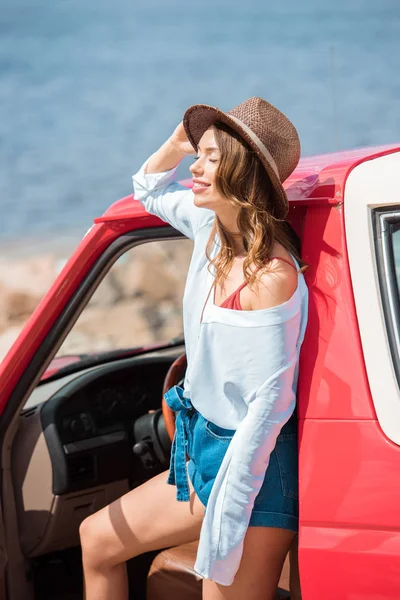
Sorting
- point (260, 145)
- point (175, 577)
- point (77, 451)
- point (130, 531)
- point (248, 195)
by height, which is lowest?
point (175, 577)

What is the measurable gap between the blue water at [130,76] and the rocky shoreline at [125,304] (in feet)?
9.78

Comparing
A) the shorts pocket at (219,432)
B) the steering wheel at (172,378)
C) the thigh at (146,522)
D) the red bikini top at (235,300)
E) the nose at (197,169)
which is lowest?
the thigh at (146,522)

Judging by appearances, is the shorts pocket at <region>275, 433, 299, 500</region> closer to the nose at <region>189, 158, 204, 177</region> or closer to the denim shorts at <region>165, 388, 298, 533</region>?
the denim shorts at <region>165, 388, 298, 533</region>

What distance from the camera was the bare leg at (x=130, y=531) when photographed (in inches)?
83.7

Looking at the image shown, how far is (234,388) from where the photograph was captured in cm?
196

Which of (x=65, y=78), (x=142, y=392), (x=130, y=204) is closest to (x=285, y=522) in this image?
(x=130, y=204)

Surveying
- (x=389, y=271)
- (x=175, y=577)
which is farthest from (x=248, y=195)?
(x=175, y=577)

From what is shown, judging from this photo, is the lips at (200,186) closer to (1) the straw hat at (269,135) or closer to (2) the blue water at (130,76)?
(1) the straw hat at (269,135)

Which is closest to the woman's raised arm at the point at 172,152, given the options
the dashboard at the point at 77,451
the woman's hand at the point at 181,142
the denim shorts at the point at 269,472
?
the woman's hand at the point at 181,142

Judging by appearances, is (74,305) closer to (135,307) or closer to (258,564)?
(258,564)

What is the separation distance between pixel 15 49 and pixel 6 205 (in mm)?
2548

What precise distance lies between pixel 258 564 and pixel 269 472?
0.21 metres

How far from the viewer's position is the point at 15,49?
1324 centimetres

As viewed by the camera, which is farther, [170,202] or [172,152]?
[172,152]
